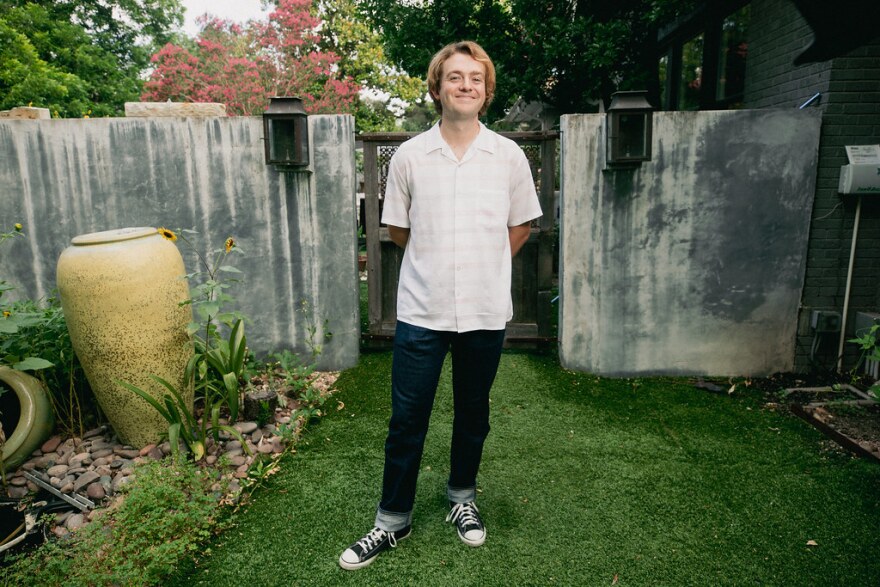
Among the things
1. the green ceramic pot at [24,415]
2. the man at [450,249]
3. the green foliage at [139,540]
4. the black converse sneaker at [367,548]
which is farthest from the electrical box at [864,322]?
the green ceramic pot at [24,415]

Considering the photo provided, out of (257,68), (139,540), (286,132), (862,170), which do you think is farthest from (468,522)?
(257,68)

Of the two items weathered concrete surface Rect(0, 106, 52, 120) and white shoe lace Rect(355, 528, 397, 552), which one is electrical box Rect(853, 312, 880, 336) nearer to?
white shoe lace Rect(355, 528, 397, 552)

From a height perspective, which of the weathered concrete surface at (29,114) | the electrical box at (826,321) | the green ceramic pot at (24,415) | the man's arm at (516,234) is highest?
the weathered concrete surface at (29,114)

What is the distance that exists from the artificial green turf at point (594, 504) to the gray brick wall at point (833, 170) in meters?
0.87

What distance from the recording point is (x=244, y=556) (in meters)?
2.14

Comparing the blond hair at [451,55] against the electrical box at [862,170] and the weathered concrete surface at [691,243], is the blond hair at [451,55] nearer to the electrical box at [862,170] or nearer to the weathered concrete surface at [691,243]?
the weathered concrete surface at [691,243]

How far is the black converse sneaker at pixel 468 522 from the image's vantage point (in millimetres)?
2184

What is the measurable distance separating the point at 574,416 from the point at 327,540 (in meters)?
1.77

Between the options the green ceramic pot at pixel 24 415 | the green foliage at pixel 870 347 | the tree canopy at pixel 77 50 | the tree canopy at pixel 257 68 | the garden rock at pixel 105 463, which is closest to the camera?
the garden rock at pixel 105 463

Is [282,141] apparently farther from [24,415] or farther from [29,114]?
[24,415]

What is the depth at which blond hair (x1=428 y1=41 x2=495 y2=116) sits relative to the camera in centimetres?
189

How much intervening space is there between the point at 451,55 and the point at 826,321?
11.1 feet

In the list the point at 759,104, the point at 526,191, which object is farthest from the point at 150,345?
the point at 759,104

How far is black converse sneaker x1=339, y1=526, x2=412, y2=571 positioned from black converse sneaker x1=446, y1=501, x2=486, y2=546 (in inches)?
9.6
